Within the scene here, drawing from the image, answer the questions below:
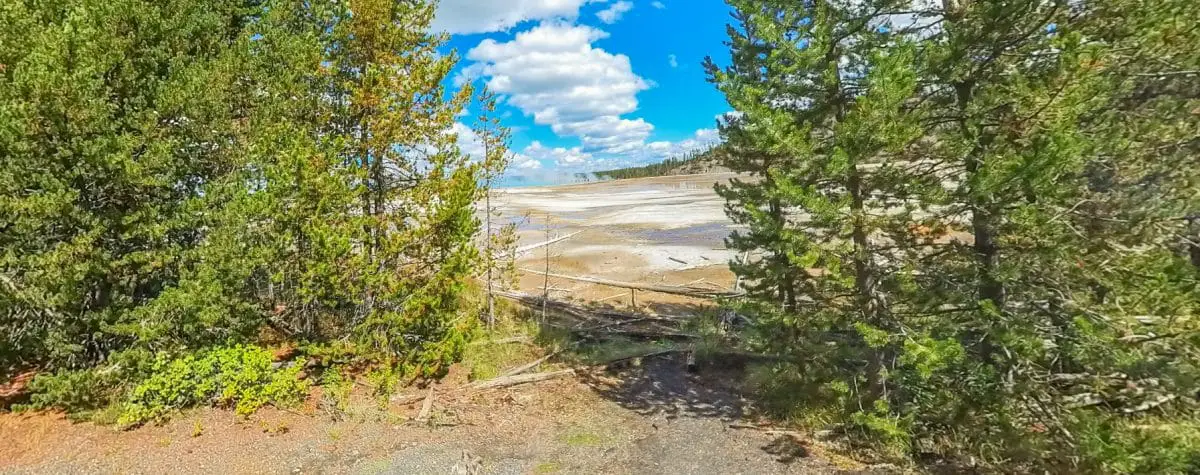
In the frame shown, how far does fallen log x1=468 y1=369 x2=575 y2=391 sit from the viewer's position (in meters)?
11.3

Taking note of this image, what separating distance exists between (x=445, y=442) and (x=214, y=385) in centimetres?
385

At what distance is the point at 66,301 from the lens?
24.1ft

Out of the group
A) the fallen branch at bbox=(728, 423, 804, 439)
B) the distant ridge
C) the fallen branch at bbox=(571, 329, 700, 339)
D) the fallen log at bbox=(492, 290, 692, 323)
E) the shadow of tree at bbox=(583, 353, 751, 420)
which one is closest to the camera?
the fallen branch at bbox=(728, 423, 804, 439)

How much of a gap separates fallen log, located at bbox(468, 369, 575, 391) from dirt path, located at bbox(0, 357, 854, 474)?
12.2 inches

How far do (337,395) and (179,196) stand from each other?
4131 millimetres

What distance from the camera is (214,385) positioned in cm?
890

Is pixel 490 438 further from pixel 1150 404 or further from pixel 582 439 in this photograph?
pixel 1150 404

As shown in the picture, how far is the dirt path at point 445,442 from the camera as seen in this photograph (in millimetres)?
7531

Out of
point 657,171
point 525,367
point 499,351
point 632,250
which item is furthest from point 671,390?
point 657,171

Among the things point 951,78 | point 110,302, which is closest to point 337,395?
point 110,302

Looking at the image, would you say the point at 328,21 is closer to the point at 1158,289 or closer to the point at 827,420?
the point at 827,420

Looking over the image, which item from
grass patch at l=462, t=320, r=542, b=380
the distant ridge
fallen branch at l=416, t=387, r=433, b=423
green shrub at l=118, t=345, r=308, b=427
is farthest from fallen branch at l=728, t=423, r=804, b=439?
the distant ridge

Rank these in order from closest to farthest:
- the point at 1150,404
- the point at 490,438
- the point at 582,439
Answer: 1. the point at 1150,404
2. the point at 490,438
3. the point at 582,439

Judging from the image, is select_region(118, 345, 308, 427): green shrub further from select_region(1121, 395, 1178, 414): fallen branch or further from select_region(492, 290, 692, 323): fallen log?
select_region(1121, 395, 1178, 414): fallen branch
